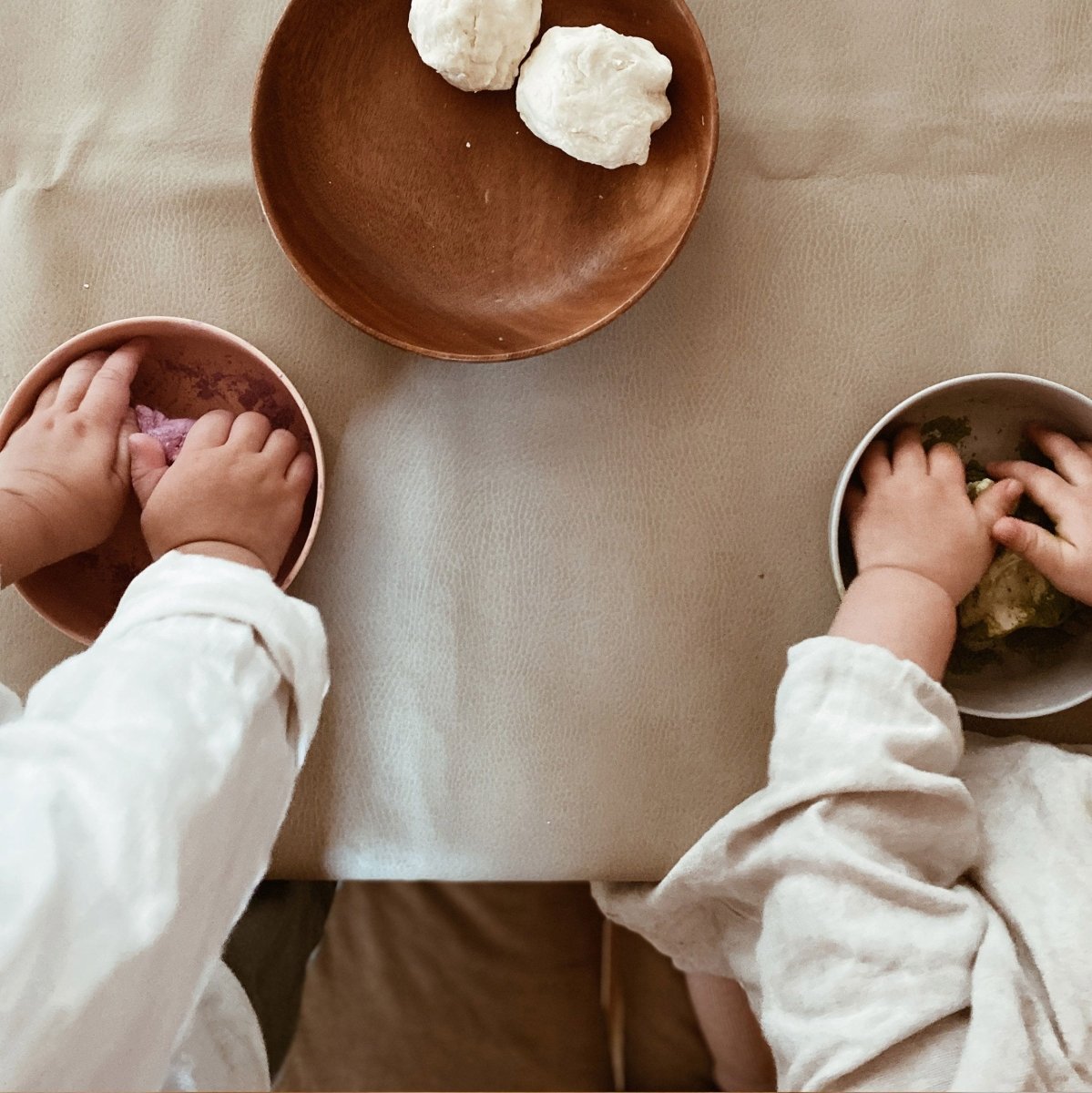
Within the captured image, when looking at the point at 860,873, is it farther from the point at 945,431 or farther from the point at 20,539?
the point at 20,539

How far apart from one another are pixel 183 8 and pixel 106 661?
40 cm

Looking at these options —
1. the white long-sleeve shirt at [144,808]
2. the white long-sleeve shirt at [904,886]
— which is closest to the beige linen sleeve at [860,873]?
the white long-sleeve shirt at [904,886]

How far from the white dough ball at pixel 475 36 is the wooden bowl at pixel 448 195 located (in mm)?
19

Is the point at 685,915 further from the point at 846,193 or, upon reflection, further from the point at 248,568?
the point at 846,193

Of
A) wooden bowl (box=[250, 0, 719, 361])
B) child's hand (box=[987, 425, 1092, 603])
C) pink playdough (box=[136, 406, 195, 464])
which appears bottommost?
pink playdough (box=[136, 406, 195, 464])

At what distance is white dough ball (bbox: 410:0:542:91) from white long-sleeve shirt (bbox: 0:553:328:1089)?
30 cm

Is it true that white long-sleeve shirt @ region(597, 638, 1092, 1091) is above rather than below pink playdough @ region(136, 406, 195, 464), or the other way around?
below

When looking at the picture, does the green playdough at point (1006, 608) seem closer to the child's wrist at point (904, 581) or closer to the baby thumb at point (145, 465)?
the child's wrist at point (904, 581)

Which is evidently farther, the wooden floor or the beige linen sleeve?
the wooden floor

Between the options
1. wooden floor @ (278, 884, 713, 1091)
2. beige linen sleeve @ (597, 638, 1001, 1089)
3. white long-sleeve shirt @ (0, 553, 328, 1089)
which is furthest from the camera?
wooden floor @ (278, 884, 713, 1091)

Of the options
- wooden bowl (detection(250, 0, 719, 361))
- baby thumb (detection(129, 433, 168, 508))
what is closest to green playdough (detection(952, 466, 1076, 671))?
wooden bowl (detection(250, 0, 719, 361))

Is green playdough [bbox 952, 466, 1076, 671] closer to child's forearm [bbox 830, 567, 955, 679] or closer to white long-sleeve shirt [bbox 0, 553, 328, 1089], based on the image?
child's forearm [bbox 830, 567, 955, 679]

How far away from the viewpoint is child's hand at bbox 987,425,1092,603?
51 cm

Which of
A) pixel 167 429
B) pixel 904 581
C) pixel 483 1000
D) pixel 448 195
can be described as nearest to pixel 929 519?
pixel 904 581
